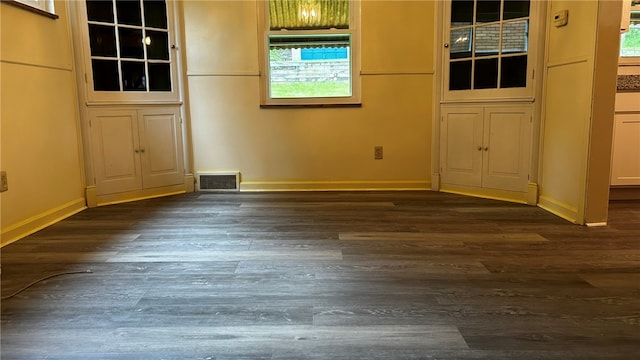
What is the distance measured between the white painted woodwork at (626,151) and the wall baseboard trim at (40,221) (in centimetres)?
432

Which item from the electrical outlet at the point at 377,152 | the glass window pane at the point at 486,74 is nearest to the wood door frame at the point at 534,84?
the glass window pane at the point at 486,74

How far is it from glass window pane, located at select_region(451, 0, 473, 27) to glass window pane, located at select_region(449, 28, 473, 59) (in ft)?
0.22

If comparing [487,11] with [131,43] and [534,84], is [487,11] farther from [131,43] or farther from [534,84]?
[131,43]

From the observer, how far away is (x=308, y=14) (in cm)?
427

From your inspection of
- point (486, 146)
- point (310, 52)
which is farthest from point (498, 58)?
point (310, 52)

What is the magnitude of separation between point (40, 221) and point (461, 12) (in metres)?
3.75

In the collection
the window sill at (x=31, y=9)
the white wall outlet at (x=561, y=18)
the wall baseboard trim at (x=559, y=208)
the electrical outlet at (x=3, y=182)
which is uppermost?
the window sill at (x=31, y=9)

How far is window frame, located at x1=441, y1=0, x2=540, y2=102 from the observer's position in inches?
144

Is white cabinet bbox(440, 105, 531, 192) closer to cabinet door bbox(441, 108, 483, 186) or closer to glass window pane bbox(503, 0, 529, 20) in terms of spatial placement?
cabinet door bbox(441, 108, 483, 186)

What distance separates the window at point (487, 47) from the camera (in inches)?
148

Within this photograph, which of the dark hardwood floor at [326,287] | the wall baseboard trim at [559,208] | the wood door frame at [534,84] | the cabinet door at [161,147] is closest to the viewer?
the dark hardwood floor at [326,287]

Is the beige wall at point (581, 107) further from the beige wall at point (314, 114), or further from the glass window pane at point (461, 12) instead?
the beige wall at point (314, 114)

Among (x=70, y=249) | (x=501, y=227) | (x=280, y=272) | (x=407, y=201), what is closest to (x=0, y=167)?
(x=70, y=249)

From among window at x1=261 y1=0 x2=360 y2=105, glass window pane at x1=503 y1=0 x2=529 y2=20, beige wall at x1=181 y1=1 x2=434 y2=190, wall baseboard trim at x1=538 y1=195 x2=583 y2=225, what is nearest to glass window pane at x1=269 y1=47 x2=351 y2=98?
window at x1=261 y1=0 x2=360 y2=105
